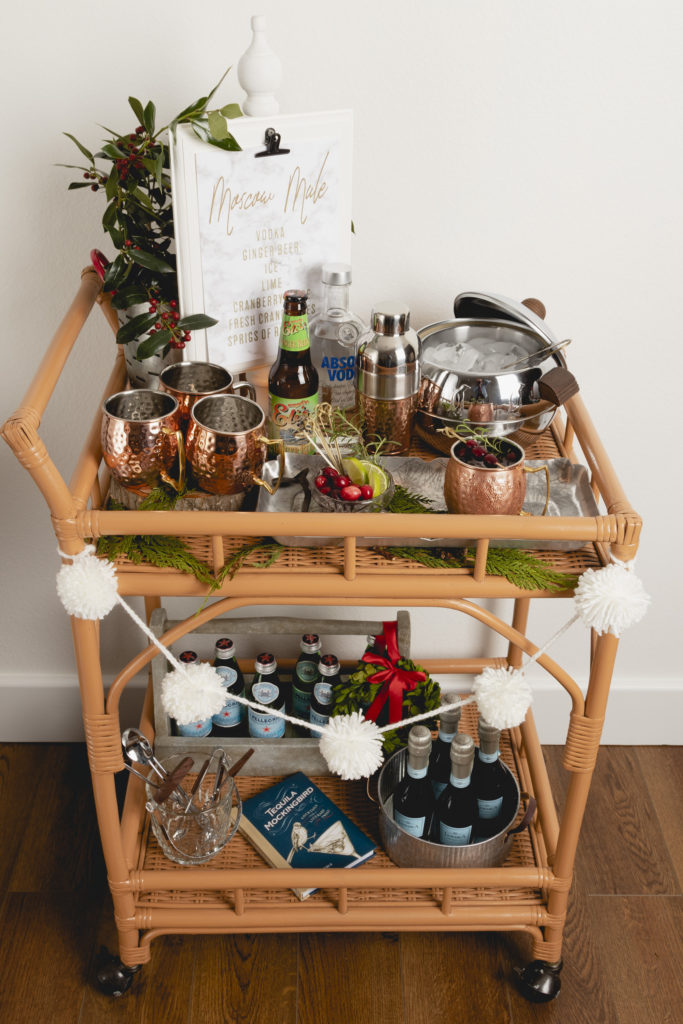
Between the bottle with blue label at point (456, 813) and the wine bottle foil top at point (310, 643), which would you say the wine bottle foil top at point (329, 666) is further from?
the bottle with blue label at point (456, 813)

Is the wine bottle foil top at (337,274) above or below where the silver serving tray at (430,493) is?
above

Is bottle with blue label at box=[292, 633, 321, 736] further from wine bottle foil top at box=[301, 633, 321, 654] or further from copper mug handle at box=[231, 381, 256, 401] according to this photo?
copper mug handle at box=[231, 381, 256, 401]

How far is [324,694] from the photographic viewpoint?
1433 millimetres

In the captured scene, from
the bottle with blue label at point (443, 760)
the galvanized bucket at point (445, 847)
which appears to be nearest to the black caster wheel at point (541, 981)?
the galvanized bucket at point (445, 847)

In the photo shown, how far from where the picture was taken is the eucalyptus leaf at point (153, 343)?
109 cm

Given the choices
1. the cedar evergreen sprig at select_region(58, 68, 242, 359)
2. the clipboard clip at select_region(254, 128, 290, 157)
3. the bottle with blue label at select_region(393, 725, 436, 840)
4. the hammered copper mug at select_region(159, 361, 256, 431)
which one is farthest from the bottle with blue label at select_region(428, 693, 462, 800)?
the clipboard clip at select_region(254, 128, 290, 157)

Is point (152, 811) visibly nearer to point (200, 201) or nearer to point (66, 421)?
point (66, 421)

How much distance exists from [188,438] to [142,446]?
0.05 meters

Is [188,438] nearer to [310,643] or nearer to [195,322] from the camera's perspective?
[195,322]

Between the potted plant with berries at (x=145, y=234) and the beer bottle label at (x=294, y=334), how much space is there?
0.09 meters

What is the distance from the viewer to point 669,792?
172cm

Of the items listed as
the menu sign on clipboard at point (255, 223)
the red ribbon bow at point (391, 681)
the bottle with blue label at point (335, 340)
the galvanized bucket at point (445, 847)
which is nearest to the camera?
the menu sign on clipboard at point (255, 223)

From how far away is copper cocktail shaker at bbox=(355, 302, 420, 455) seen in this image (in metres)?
1.11

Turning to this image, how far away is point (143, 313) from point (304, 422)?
24 centimetres
